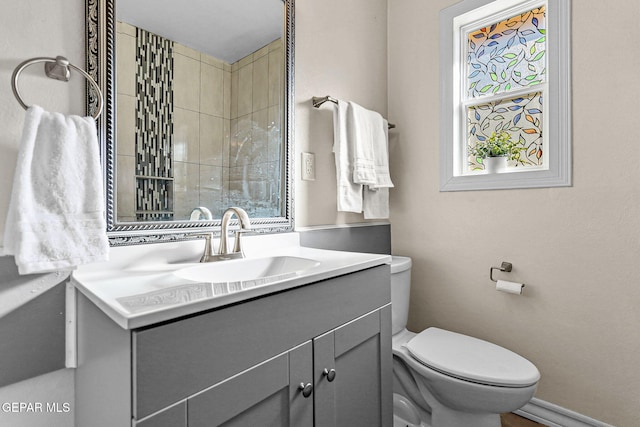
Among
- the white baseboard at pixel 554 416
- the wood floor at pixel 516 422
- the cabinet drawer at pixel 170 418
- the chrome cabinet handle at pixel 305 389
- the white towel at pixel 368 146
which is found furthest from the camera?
the white towel at pixel 368 146

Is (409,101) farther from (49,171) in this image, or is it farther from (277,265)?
(49,171)

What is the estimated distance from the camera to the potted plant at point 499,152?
63.2 inches

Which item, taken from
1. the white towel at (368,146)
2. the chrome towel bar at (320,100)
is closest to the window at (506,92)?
the white towel at (368,146)

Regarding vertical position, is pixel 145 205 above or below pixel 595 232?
above

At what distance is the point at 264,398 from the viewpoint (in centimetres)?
71

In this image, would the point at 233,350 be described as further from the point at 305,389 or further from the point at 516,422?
the point at 516,422

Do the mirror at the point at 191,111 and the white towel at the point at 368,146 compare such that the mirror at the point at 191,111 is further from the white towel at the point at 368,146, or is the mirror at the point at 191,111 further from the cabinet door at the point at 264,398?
the cabinet door at the point at 264,398

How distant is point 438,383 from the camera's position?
3.96 feet

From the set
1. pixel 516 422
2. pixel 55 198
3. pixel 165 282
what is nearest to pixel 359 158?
pixel 165 282

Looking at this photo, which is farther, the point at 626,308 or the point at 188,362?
the point at 626,308

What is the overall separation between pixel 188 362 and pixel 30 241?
17.4 inches

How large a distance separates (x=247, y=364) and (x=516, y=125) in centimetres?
168

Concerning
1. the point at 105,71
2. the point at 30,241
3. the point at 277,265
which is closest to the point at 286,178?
the point at 277,265

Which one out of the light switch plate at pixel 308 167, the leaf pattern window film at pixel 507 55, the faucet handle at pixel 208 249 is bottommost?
the faucet handle at pixel 208 249
